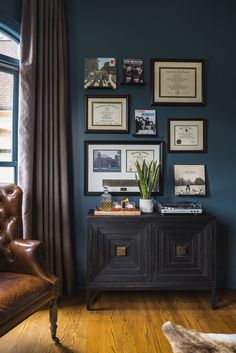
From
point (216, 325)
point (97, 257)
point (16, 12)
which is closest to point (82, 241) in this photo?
point (97, 257)

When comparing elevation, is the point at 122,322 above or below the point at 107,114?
below

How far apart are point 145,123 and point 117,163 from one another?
454 mm

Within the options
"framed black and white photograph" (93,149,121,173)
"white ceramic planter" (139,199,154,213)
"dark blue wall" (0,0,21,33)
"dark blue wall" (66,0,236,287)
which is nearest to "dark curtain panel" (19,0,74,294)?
"dark blue wall" (0,0,21,33)

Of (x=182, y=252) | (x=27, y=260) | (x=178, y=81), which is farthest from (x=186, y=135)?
(x=27, y=260)

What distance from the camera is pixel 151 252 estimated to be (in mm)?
2482

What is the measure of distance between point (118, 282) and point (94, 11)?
2.42 m

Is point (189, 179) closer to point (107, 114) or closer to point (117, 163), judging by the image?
point (117, 163)

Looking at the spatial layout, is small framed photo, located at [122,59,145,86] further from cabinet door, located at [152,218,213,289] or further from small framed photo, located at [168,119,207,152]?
cabinet door, located at [152,218,213,289]

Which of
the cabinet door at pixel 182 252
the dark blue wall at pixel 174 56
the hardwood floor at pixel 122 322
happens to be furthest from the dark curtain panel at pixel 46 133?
the cabinet door at pixel 182 252

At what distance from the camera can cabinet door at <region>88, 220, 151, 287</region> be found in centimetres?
247

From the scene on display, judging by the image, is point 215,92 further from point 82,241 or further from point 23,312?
point 23,312

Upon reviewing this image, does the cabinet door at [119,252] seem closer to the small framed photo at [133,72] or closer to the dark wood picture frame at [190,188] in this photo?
the dark wood picture frame at [190,188]

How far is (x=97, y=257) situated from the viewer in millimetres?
2471

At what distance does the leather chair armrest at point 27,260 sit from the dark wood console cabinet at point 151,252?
1.71 feet
